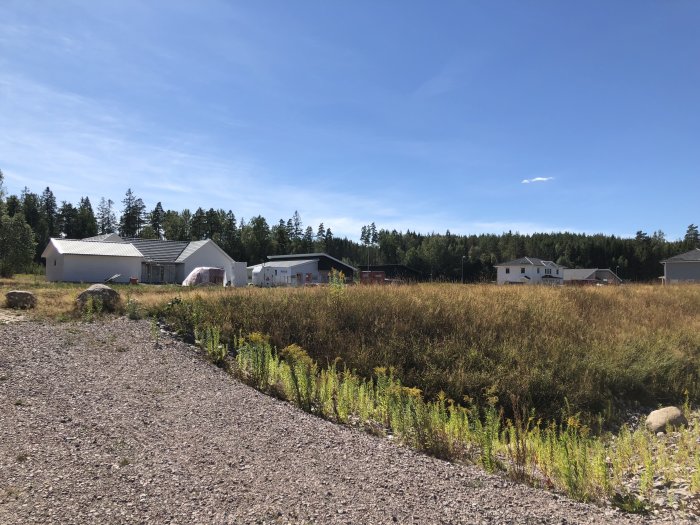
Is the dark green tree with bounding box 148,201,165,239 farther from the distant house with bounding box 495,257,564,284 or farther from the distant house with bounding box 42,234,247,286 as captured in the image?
the distant house with bounding box 495,257,564,284

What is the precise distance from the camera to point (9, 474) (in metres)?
3.71

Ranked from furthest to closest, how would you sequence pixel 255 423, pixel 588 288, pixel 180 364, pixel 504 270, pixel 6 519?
1. pixel 504 270
2. pixel 588 288
3. pixel 180 364
4. pixel 255 423
5. pixel 6 519

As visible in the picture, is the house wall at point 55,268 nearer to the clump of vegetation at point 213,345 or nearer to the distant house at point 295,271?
the distant house at point 295,271

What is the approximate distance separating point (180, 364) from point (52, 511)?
14.0 feet

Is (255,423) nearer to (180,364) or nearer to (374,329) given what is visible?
(180,364)

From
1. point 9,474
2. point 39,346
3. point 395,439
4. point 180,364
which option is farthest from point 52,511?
point 39,346

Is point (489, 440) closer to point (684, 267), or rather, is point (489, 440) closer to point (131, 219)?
point (684, 267)

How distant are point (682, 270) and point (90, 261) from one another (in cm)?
4867

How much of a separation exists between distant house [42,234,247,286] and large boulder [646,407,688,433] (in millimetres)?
36301

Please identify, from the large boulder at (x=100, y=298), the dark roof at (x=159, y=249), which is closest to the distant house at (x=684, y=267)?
the large boulder at (x=100, y=298)

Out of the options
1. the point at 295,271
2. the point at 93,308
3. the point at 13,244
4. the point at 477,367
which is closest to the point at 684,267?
the point at 295,271

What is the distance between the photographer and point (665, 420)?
7.41 meters

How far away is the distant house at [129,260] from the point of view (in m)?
36.5

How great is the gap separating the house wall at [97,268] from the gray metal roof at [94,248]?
0.33 metres
